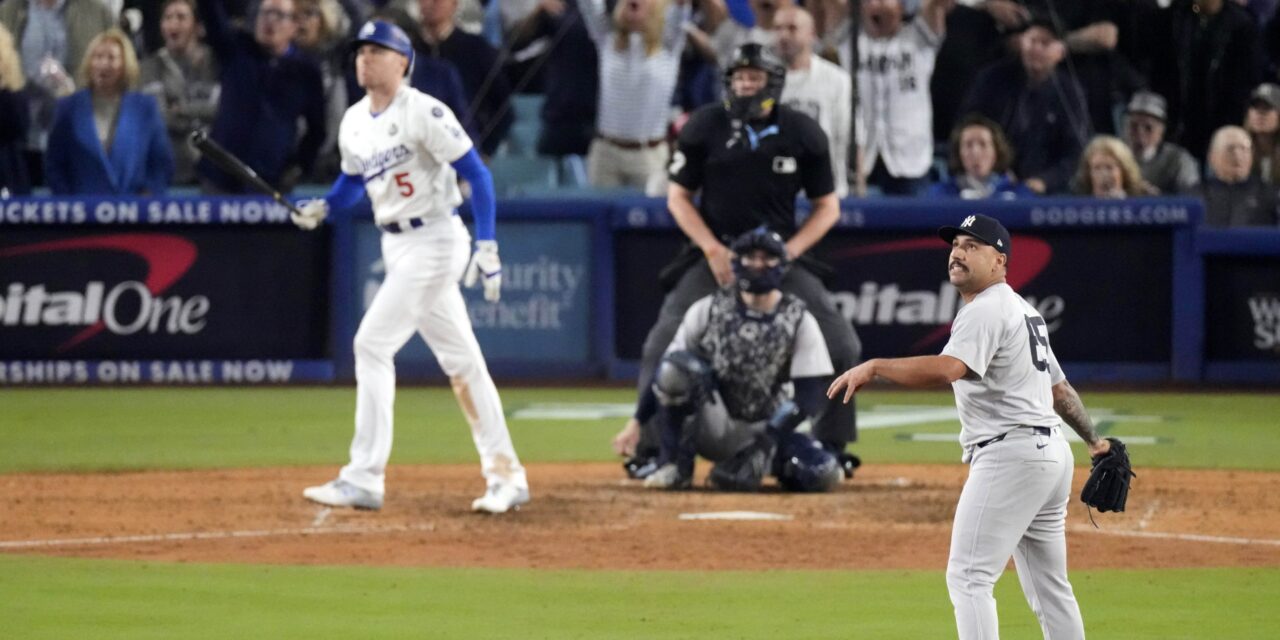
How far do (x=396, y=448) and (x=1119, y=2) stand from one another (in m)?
6.93

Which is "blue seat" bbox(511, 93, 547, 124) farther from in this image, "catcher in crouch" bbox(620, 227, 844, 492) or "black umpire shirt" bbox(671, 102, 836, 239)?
"catcher in crouch" bbox(620, 227, 844, 492)

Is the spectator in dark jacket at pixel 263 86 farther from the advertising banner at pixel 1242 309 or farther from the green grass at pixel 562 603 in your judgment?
the green grass at pixel 562 603

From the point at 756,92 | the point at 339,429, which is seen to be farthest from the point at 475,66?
the point at 756,92

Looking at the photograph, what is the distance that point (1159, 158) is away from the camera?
15844 mm

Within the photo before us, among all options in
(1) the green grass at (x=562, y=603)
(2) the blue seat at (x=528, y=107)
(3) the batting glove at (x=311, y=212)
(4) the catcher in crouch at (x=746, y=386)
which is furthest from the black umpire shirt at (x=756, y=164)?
(2) the blue seat at (x=528, y=107)

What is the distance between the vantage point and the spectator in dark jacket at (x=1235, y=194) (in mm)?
15531

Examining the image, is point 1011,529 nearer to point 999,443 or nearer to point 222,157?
point 999,443

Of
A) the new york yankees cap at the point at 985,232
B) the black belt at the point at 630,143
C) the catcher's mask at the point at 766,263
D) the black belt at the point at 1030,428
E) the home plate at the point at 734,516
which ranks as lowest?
the home plate at the point at 734,516

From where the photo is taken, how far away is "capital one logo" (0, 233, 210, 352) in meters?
15.6

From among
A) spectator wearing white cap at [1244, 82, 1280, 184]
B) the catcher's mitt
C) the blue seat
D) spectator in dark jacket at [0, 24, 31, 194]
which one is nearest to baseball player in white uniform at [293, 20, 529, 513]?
the catcher's mitt

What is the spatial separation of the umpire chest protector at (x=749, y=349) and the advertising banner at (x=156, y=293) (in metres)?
5.91

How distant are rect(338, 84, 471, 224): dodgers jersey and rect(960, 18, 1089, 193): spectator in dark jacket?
6.90 metres

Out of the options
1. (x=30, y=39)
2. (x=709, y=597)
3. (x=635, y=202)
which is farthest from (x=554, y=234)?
(x=709, y=597)

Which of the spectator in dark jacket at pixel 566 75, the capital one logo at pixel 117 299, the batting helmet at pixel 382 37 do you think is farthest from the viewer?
the spectator in dark jacket at pixel 566 75
